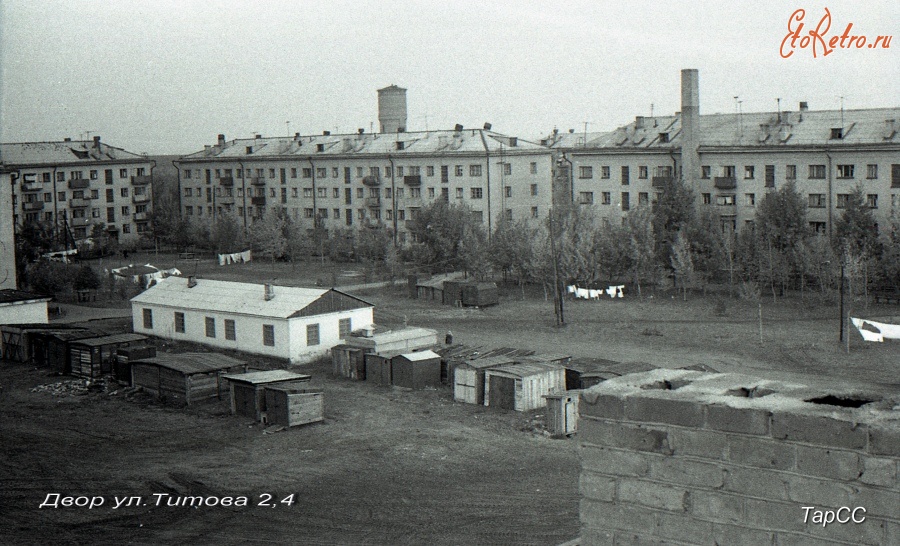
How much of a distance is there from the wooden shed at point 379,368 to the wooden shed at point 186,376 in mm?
4007

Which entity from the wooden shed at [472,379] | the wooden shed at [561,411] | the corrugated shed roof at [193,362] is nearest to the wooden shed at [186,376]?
the corrugated shed roof at [193,362]

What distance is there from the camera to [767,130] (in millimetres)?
53125

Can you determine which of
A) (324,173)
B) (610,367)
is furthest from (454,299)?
(324,173)

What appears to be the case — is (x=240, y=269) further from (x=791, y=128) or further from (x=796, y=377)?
(x=796, y=377)

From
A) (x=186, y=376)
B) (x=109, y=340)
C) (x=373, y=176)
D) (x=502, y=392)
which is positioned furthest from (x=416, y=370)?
(x=373, y=176)

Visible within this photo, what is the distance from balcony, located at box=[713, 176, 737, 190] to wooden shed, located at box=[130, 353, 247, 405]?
33.7 metres

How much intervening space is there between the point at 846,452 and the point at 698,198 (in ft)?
171

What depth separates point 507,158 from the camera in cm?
6259

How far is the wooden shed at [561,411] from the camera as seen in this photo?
2359cm

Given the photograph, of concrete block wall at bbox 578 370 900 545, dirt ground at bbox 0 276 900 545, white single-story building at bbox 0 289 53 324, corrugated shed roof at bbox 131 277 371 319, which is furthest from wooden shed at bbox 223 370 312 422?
concrete block wall at bbox 578 370 900 545

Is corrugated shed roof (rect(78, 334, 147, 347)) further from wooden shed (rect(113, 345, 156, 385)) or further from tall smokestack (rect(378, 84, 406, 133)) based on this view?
tall smokestack (rect(378, 84, 406, 133))

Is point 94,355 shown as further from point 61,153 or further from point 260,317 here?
point 61,153

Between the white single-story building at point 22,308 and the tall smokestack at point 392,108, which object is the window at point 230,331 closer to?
the white single-story building at point 22,308

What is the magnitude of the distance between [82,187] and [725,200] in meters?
47.8
